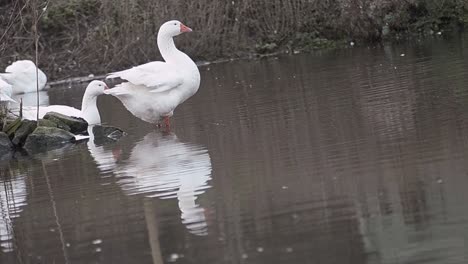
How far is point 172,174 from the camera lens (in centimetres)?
1091

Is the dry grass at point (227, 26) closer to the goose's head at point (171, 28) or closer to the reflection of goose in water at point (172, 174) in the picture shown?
the goose's head at point (171, 28)

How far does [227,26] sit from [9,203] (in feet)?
69.7

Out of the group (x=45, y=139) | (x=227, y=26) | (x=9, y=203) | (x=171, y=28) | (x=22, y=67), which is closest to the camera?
(x=9, y=203)

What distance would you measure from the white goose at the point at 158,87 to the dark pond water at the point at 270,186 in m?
0.35

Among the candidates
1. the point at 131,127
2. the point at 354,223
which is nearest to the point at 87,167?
the point at 131,127

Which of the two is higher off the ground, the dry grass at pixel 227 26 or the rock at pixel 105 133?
the dry grass at pixel 227 26

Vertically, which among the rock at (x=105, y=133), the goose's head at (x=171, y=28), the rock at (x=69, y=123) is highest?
A: the goose's head at (x=171, y=28)

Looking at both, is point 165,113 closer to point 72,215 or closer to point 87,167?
point 87,167

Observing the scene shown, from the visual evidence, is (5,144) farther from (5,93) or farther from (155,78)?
(5,93)

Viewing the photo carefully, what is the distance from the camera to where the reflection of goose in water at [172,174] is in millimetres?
9016

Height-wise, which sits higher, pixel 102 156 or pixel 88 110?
pixel 88 110

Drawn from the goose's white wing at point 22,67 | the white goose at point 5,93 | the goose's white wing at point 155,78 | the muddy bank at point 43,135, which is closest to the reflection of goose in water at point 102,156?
the muddy bank at point 43,135

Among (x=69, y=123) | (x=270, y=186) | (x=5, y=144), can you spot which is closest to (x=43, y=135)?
(x=5, y=144)

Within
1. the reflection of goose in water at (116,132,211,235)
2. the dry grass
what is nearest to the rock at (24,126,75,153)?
the reflection of goose in water at (116,132,211,235)
